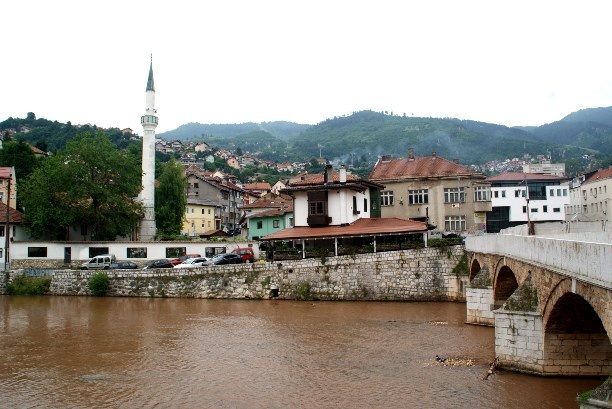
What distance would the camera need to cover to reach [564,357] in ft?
53.0

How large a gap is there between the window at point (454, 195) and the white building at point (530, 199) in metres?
21.6

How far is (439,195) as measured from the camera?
154ft


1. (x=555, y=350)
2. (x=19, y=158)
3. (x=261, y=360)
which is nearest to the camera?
(x=555, y=350)

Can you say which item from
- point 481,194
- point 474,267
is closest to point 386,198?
point 481,194

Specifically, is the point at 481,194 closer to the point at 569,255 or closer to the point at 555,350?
the point at 555,350

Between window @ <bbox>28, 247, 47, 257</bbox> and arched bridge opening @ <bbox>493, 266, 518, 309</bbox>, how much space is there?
3794 cm

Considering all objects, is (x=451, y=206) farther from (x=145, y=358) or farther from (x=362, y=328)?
(x=145, y=358)

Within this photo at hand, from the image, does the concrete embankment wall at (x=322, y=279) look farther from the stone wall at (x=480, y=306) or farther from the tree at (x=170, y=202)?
the tree at (x=170, y=202)

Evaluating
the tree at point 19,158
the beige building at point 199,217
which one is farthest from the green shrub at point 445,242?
the tree at point 19,158

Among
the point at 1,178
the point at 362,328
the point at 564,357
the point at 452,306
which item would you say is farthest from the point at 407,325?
the point at 1,178

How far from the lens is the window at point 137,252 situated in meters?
46.1

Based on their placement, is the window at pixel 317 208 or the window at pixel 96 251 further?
the window at pixel 96 251

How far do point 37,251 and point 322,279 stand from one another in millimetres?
26396

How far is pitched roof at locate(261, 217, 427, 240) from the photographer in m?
36.3
